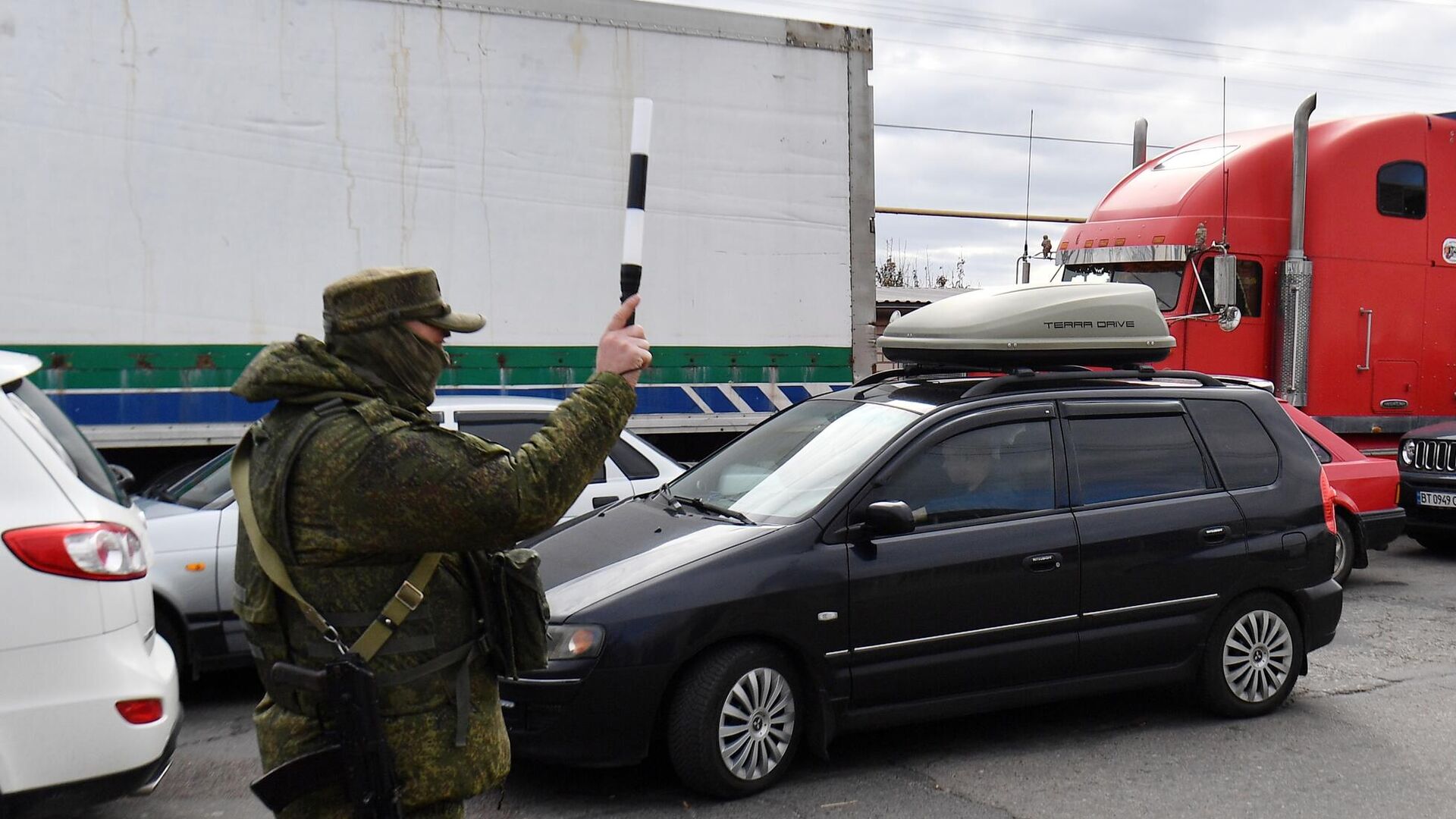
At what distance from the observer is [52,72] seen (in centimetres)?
745

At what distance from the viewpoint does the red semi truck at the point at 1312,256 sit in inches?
427

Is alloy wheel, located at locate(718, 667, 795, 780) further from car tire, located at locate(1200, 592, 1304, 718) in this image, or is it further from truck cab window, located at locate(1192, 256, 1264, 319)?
truck cab window, located at locate(1192, 256, 1264, 319)

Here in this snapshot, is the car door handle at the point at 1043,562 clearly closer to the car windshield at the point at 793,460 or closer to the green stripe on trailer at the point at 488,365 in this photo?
the car windshield at the point at 793,460

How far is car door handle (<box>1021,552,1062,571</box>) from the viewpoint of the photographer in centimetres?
516

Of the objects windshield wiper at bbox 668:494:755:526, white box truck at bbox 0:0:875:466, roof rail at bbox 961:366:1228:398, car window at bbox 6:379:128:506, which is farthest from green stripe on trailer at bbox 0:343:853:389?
car window at bbox 6:379:128:506

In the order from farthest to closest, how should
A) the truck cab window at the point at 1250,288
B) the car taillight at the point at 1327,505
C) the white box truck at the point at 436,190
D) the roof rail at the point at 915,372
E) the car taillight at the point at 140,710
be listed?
the truck cab window at the point at 1250,288
the white box truck at the point at 436,190
the roof rail at the point at 915,372
the car taillight at the point at 1327,505
the car taillight at the point at 140,710

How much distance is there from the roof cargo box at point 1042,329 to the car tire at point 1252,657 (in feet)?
4.12

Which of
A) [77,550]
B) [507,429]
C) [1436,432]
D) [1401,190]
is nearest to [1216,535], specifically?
[507,429]

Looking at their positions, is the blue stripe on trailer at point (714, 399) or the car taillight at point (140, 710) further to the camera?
the blue stripe on trailer at point (714, 399)

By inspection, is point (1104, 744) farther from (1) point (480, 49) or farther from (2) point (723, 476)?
(1) point (480, 49)

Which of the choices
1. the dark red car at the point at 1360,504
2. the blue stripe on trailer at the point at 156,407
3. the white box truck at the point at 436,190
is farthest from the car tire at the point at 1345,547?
the blue stripe on trailer at the point at 156,407

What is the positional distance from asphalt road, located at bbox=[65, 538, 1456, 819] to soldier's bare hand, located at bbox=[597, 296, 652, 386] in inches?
100

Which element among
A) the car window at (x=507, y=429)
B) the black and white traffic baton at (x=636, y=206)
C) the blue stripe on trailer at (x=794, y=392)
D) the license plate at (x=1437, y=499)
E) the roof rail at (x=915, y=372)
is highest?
the black and white traffic baton at (x=636, y=206)

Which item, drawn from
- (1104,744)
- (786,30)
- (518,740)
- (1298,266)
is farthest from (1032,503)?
(1298,266)
